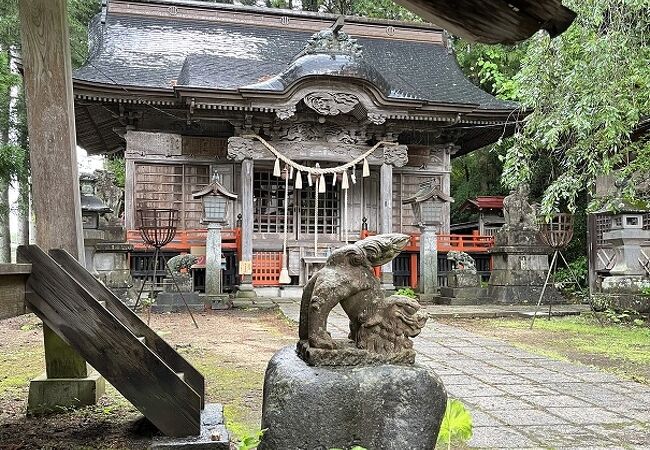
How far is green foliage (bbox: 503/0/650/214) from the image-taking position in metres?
7.09

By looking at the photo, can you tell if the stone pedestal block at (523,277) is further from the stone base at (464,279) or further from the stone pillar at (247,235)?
the stone pillar at (247,235)

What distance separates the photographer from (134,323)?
361 cm

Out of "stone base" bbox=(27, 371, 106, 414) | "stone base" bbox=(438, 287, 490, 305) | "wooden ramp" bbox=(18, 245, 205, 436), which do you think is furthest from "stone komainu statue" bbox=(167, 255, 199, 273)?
"wooden ramp" bbox=(18, 245, 205, 436)

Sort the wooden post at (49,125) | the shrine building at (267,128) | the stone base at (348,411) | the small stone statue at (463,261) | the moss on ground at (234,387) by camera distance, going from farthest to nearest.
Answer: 1. the shrine building at (267,128)
2. the small stone statue at (463,261)
3. the wooden post at (49,125)
4. the moss on ground at (234,387)
5. the stone base at (348,411)

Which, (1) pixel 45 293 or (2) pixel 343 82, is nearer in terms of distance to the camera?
(1) pixel 45 293

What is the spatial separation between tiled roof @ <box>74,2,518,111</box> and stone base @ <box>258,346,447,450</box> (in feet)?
34.5

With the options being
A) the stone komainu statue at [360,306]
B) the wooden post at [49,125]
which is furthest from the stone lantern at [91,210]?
the stone komainu statue at [360,306]

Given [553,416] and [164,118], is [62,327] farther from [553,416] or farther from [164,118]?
[164,118]

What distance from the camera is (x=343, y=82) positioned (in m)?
12.8

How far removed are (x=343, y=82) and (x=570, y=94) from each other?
6058 mm

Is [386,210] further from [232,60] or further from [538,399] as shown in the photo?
[538,399]

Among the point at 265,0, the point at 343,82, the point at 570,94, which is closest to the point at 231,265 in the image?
the point at 343,82

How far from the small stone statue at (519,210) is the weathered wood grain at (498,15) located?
441 inches

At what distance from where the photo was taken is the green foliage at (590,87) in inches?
279
